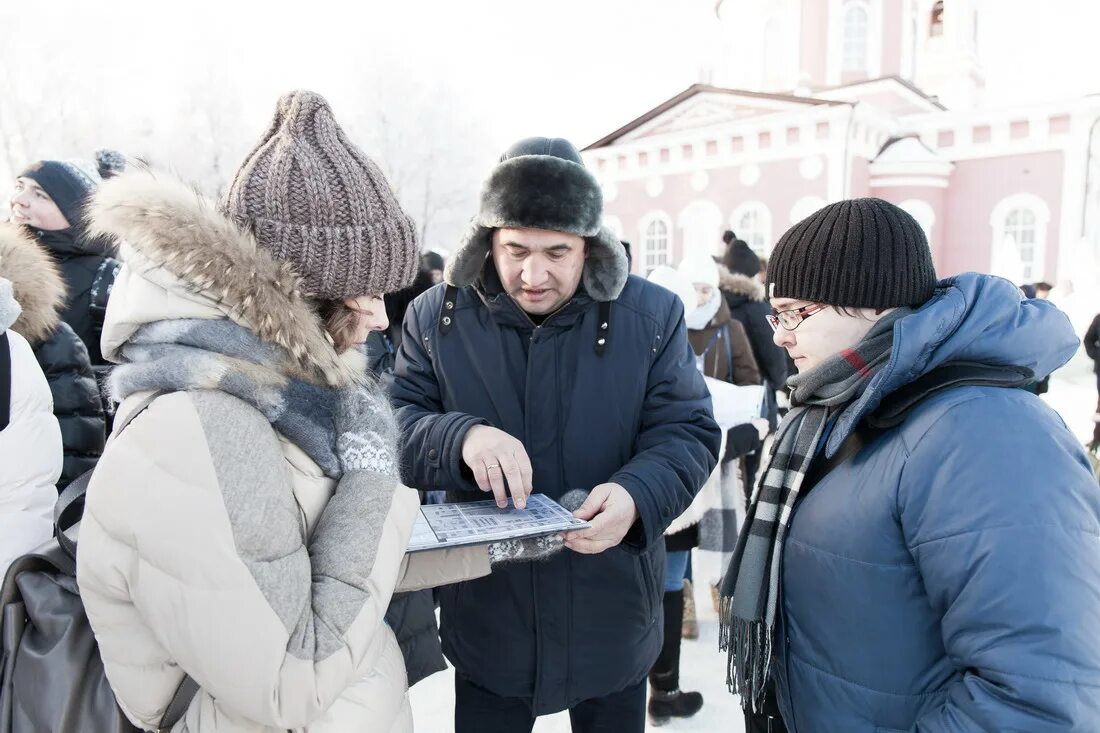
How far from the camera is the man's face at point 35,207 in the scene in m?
3.06

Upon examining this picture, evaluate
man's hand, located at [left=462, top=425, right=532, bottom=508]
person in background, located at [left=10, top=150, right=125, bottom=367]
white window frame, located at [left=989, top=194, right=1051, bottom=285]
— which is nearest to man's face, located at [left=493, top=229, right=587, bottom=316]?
man's hand, located at [left=462, top=425, right=532, bottom=508]

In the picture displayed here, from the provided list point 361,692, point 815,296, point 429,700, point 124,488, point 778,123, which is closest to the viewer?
point 124,488

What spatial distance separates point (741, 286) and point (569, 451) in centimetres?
338

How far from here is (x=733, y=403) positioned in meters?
3.41

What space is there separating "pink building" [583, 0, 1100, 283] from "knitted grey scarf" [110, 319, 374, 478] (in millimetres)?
12160

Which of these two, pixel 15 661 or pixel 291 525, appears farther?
pixel 15 661

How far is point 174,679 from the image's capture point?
3.36ft

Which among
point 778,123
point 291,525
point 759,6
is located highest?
point 759,6

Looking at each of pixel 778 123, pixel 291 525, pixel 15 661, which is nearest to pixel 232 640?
pixel 291 525

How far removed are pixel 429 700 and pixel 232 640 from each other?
95.2 inches

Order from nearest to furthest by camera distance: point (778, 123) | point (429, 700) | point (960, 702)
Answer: point (960, 702) < point (429, 700) < point (778, 123)

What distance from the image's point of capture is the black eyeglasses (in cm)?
139

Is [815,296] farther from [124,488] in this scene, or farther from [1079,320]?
[1079,320]

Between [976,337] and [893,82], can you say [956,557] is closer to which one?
[976,337]
